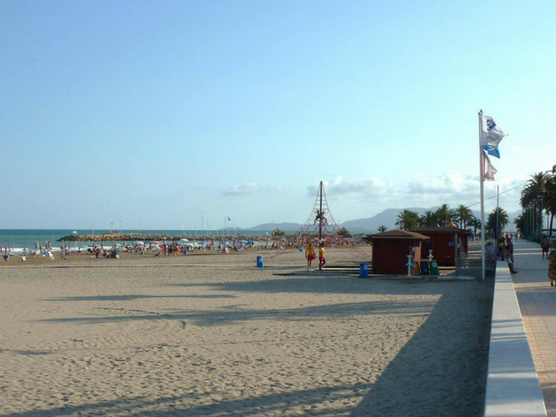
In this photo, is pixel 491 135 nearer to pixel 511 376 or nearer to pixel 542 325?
pixel 542 325

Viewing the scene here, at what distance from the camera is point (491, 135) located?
19.5 m

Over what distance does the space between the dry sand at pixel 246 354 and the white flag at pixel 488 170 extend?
4894 millimetres

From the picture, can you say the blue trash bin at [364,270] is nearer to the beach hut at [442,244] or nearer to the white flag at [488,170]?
the white flag at [488,170]

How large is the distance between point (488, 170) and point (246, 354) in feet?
46.3

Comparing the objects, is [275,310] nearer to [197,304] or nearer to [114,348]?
[197,304]

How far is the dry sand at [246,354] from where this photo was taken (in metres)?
6.14

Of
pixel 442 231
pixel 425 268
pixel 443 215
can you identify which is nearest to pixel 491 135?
pixel 425 268

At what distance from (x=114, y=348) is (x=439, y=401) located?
543cm

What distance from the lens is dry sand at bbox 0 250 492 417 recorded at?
614 cm

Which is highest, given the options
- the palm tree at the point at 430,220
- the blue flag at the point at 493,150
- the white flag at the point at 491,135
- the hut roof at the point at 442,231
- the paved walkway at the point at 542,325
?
the white flag at the point at 491,135

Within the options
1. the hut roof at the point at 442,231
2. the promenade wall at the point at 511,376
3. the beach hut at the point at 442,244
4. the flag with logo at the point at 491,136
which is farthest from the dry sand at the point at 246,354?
the beach hut at the point at 442,244

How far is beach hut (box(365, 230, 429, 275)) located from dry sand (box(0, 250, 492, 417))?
6420 mm

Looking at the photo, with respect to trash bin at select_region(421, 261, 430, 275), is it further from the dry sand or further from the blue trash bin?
the dry sand

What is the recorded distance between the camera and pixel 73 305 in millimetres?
14680
